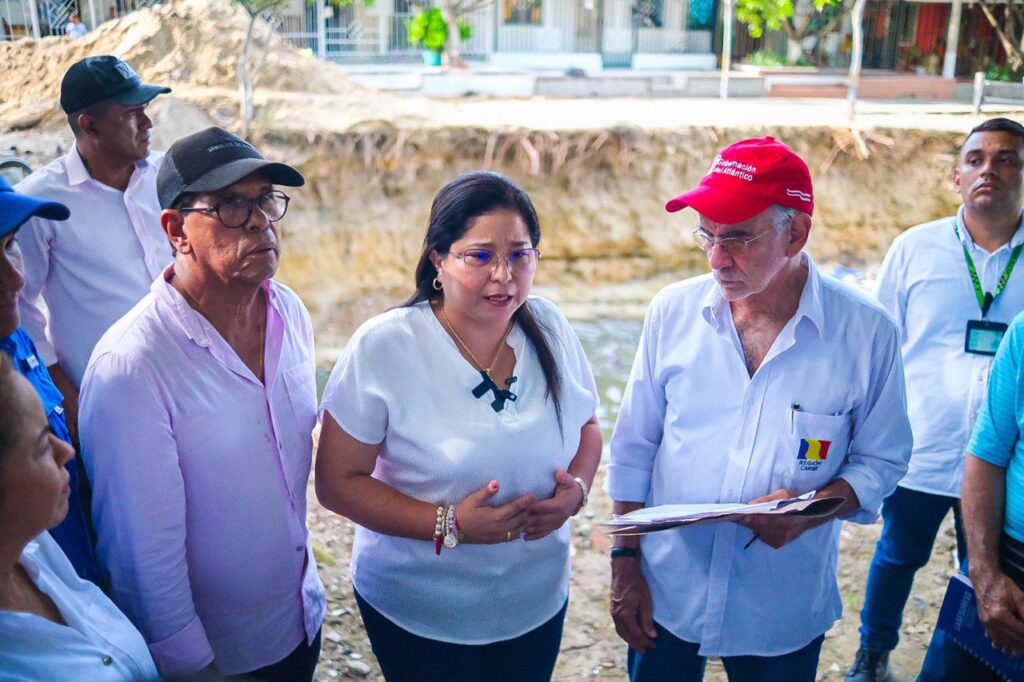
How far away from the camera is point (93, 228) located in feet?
11.1

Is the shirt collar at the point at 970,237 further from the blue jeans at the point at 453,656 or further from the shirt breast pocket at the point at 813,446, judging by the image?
the blue jeans at the point at 453,656

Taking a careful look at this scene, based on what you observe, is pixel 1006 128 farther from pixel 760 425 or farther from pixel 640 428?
pixel 640 428

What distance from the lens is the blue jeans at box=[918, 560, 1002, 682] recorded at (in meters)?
2.28

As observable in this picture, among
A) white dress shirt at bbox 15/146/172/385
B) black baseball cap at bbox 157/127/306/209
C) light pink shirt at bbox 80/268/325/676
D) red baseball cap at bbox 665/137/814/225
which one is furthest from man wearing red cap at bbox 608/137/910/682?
white dress shirt at bbox 15/146/172/385

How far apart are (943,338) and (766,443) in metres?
1.60

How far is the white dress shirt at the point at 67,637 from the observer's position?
1.46 metres

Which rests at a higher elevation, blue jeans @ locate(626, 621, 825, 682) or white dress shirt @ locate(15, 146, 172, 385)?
white dress shirt @ locate(15, 146, 172, 385)

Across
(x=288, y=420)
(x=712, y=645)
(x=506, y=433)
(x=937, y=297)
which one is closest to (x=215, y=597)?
(x=288, y=420)

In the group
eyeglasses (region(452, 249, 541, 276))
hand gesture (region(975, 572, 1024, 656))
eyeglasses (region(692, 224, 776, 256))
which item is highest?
eyeglasses (region(692, 224, 776, 256))

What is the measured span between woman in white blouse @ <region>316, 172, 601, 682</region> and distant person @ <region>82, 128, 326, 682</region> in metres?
0.16

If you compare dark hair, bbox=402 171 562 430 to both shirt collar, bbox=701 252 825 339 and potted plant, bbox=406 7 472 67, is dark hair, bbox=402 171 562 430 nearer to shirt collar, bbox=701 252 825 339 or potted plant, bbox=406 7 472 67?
shirt collar, bbox=701 252 825 339

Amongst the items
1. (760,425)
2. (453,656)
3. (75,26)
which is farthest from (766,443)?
(75,26)

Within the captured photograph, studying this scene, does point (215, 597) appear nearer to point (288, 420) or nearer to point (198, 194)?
point (288, 420)

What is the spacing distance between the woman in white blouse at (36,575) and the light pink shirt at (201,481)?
0.85 feet
